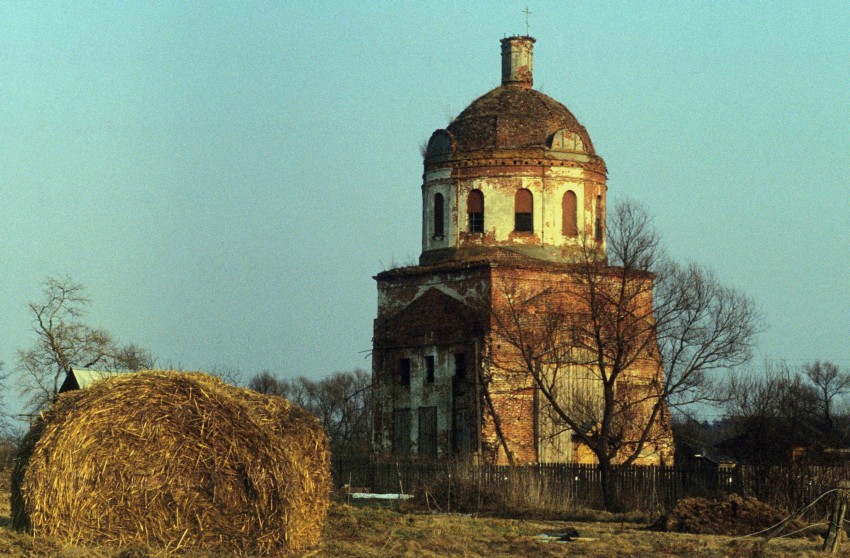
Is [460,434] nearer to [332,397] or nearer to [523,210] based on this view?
[523,210]

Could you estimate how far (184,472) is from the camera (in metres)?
16.9

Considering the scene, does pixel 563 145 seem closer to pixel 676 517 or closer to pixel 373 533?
pixel 676 517

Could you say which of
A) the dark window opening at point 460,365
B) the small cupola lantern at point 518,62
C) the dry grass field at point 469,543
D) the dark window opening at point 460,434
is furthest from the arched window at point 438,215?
the dry grass field at point 469,543

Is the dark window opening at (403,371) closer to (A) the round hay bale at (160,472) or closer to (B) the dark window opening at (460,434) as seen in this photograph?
(B) the dark window opening at (460,434)

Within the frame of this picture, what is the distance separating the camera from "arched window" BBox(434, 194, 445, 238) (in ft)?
141

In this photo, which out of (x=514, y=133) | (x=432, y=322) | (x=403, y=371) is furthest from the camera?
(x=403, y=371)

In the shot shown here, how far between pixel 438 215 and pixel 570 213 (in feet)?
13.8

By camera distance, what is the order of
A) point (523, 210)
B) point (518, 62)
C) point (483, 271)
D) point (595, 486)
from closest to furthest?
1. point (595, 486)
2. point (483, 271)
3. point (523, 210)
4. point (518, 62)

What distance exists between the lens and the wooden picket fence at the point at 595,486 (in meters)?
28.5

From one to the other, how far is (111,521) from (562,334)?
23847 mm

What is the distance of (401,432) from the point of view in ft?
139

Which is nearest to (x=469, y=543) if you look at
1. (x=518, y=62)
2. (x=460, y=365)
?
(x=460, y=365)

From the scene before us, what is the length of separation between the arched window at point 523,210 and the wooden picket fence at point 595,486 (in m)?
9.45

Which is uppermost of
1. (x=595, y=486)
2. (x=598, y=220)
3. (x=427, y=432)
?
(x=598, y=220)
